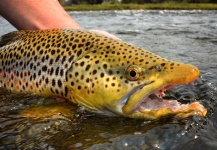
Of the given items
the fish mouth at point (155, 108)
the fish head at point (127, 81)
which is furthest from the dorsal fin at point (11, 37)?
the fish mouth at point (155, 108)

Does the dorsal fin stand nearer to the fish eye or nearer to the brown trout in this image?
the brown trout

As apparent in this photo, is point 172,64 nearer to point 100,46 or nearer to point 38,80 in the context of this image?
point 100,46

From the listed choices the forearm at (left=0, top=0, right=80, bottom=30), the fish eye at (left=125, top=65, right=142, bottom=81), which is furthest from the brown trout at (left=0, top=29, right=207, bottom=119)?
the forearm at (left=0, top=0, right=80, bottom=30)

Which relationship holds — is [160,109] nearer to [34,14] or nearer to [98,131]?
[98,131]

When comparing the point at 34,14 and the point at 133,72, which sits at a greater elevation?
the point at 34,14

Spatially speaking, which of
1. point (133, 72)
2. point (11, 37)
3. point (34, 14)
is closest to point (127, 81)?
point (133, 72)

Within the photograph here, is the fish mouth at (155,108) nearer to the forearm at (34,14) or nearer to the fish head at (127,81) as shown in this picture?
the fish head at (127,81)

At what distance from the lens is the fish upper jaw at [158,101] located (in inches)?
96.8

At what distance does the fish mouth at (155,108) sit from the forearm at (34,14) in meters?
1.76

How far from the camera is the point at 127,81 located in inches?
103

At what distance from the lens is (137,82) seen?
2.58m

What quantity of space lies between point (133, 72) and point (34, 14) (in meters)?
1.91

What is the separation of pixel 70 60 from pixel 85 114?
508 mm

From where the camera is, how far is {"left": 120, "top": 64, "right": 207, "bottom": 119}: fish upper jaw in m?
2.46
